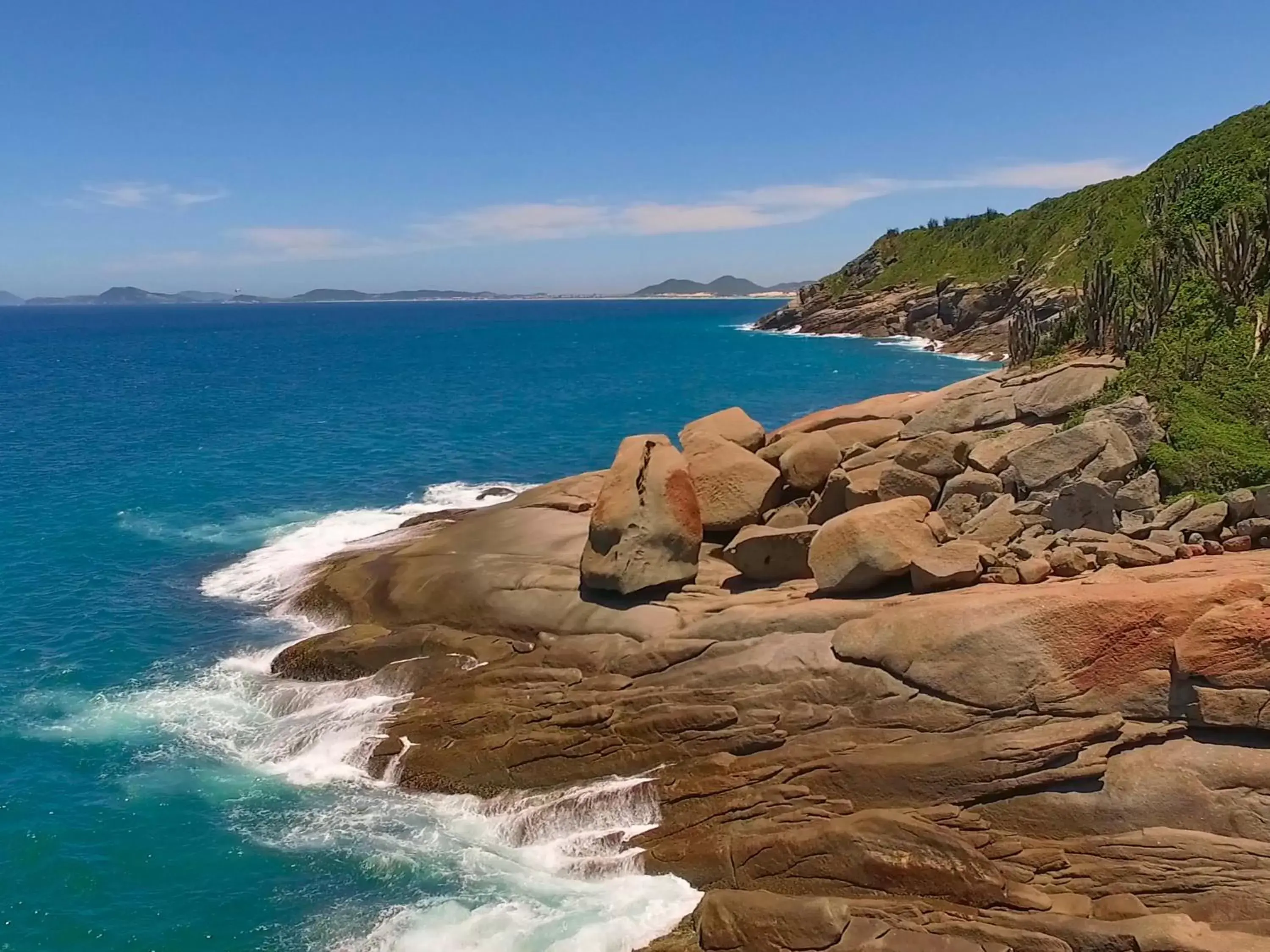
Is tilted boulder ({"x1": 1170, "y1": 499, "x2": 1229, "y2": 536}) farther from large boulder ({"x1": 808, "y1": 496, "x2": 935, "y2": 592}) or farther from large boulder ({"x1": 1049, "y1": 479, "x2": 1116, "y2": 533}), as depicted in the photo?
large boulder ({"x1": 808, "y1": 496, "x2": 935, "y2": 592})

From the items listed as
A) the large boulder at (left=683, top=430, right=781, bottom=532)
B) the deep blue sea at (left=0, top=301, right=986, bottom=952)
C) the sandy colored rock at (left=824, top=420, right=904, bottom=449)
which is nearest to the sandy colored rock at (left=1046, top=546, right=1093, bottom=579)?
the large boulder at (left=683, top=430, right=781, bottom=532)

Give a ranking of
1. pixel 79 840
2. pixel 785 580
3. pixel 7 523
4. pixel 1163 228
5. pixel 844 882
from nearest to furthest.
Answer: pixel 844 882 < pixel 79 840 < pixel 785 580 < pixel 7 523 < pixel 1163 228

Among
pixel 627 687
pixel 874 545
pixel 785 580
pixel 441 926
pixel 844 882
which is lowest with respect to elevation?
pixel 441 926

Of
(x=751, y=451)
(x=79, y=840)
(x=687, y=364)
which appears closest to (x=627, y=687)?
(x=751, y=451)

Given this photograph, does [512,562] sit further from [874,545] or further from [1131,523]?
[1131,523]

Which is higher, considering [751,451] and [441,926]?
[751,451]

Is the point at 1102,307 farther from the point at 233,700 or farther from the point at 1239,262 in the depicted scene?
the point at 233,700

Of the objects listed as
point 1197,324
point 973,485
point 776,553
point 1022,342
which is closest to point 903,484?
point 973,485

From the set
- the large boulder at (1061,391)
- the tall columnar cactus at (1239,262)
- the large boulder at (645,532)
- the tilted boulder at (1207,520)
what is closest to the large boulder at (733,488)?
the large boulder at (645,532)
